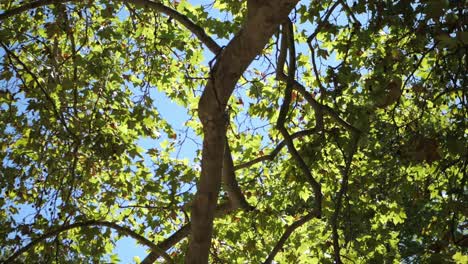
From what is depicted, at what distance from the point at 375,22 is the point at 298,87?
109 centimetres

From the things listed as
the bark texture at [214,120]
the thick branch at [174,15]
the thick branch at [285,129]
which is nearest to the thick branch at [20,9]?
the thick branch at [174,15]

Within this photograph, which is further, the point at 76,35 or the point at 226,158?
the point at 76,35

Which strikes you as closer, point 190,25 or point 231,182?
point 190,25

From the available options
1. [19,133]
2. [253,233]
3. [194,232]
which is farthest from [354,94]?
[19,133]

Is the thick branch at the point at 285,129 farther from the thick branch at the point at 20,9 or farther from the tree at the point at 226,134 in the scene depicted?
the thick branch at the point at 20,9

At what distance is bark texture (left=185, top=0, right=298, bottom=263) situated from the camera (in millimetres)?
3033

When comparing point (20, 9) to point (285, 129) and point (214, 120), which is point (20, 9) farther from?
point (285, 129)

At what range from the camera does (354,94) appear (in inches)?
231

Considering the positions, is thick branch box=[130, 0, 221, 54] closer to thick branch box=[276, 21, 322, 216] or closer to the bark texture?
thick branch box=[276, 21, 322, 216]

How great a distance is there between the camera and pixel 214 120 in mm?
3156

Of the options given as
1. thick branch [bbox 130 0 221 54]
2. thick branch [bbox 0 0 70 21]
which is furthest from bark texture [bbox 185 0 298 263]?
thick branch [bbox 0 0 70 21]

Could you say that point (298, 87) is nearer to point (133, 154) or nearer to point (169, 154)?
point (133, 154)

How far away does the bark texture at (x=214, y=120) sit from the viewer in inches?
119

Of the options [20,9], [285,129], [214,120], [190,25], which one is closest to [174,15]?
[190,25]
